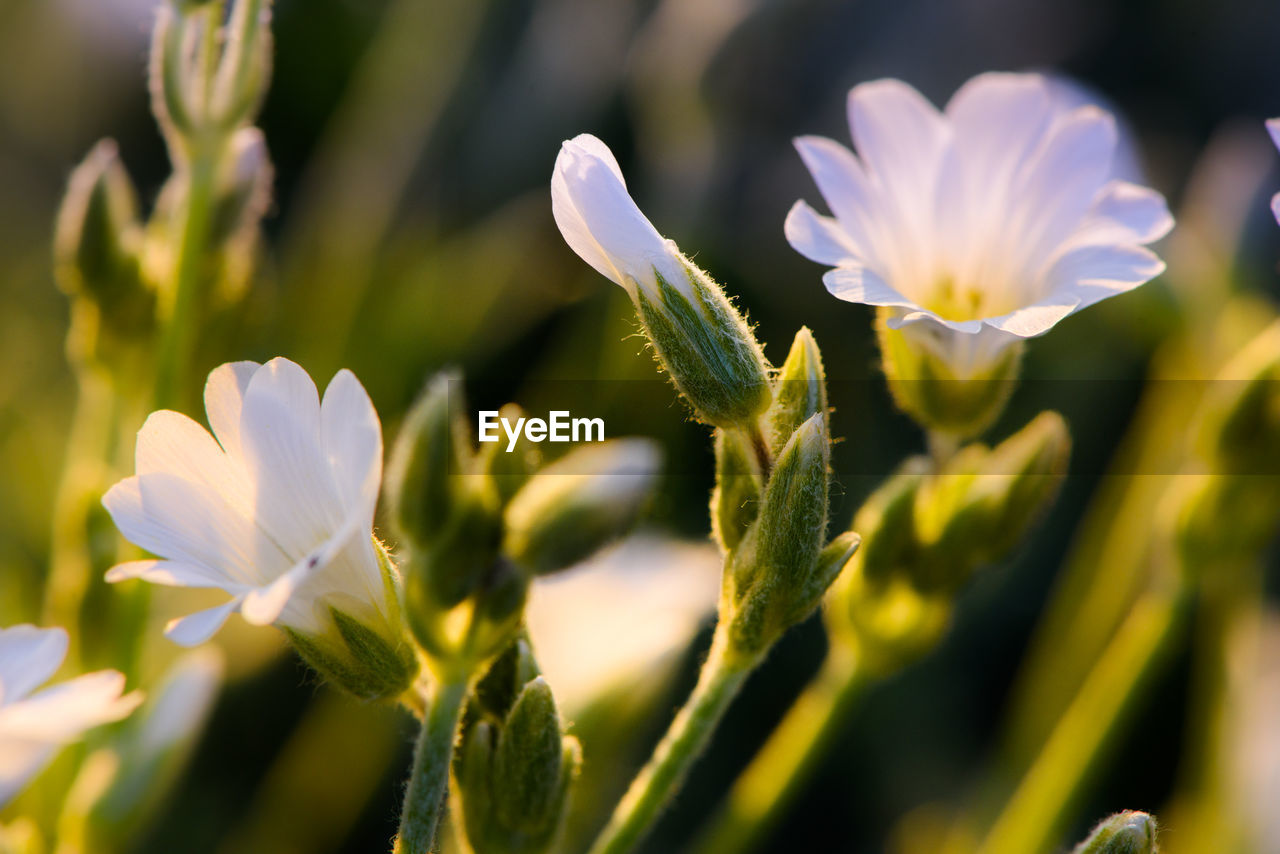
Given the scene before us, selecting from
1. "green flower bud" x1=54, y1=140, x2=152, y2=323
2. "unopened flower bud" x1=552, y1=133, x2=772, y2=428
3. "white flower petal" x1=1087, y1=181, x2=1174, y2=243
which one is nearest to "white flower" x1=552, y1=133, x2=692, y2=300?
"unopened flower bud" x1=552, y1=133, x2=772, y2=428

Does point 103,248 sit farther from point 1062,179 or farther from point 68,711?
point 1062,179

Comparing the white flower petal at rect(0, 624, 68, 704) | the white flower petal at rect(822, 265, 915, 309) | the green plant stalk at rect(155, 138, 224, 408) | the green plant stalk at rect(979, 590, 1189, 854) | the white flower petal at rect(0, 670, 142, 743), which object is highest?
the green plant stalk at rect(155, 138, 224, 408)

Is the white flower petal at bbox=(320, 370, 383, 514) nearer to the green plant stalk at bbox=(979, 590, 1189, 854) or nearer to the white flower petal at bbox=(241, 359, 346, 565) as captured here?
the white flower petal at bbox=(241, 359, 346, 565)

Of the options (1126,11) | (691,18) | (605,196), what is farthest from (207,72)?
(1126,11)

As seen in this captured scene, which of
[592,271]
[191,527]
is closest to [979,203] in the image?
[191,527]

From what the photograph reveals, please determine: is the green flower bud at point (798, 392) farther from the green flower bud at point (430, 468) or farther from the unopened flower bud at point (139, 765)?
the unopened flower bud at point (139, 765)

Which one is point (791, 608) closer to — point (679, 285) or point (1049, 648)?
point (679, 285)
